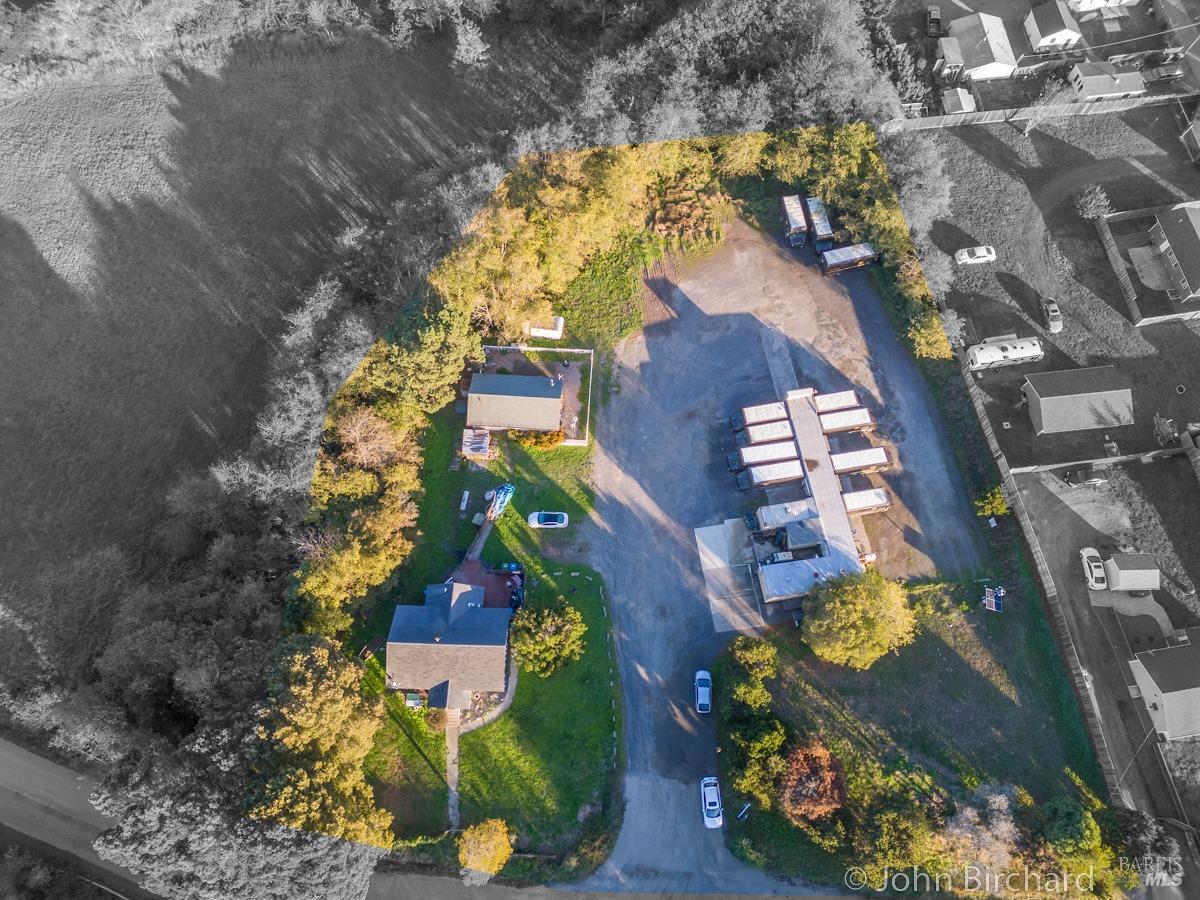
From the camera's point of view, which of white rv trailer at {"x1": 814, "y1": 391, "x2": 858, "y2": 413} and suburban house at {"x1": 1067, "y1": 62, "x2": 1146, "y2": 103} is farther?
suburban house at {"x1": 1067, "y1": 62, "x2": 1146, "y2": 103}

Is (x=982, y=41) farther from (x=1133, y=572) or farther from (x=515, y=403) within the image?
(x=515, y=403)

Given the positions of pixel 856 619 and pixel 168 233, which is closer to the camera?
pixel 856 619

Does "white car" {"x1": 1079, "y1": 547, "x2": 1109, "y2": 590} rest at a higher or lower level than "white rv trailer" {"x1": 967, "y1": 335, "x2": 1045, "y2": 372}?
lower

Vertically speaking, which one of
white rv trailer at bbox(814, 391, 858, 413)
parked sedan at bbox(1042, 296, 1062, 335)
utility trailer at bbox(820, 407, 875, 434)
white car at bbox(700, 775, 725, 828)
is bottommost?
white car at bbox(700, 775, 725, 828)

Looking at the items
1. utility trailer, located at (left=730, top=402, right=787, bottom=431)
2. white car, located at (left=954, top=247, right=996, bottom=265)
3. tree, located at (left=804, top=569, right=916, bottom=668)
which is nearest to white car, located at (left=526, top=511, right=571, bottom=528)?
utility trailer, located at (left=730, top=402, right=787, bottom=431)

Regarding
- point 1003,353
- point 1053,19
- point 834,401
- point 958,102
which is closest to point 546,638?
point 834,401

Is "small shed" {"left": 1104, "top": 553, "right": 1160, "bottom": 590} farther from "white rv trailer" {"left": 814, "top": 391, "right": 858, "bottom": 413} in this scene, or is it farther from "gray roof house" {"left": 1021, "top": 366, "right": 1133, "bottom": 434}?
"white rv trailer" {"left": 814, "top": 391, "right": 858, "bottom": 413}

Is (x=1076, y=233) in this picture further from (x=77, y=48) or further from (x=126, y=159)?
(x=77, y=48)

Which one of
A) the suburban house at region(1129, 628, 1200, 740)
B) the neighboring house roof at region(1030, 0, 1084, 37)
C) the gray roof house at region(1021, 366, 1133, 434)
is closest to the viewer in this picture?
the suburban house at region(1129, 628, 1200, 740)
